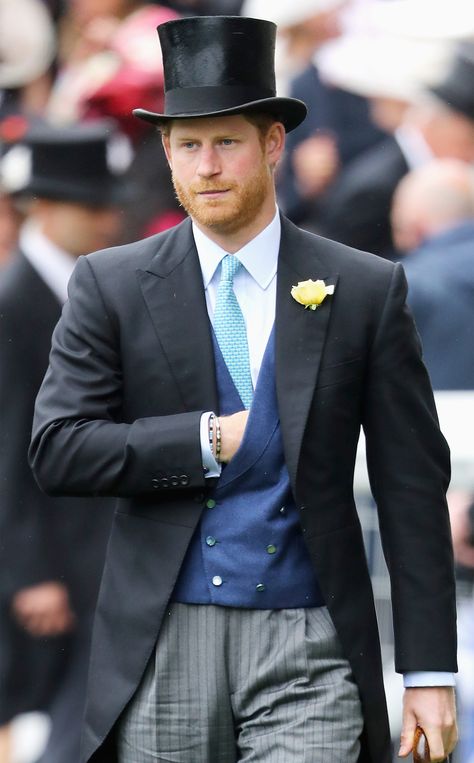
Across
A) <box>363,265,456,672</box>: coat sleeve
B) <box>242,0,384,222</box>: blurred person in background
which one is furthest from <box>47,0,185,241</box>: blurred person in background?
<box>363,265,456,672</box>: coat sleeve

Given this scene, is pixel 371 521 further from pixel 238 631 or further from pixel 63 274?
pixel 238 631

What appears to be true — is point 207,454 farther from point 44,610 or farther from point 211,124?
point 44,610

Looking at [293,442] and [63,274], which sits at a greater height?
[63,274]

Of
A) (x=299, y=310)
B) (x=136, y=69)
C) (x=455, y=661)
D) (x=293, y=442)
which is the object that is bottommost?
(x=455, y=661)

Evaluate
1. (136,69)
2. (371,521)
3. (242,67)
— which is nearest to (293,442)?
(242,67)

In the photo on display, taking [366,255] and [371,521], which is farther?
[371,521]

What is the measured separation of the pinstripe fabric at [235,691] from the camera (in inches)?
123

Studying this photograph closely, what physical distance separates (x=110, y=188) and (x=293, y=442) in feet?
6.63

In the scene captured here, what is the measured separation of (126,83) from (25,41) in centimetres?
36

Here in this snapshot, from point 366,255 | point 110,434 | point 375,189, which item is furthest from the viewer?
→ point 375,189

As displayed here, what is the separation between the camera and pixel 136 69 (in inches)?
192

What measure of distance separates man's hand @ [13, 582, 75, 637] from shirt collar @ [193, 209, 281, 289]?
1965mm

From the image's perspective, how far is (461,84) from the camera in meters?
4.61

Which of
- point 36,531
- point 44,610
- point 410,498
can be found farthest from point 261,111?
point 44,610
